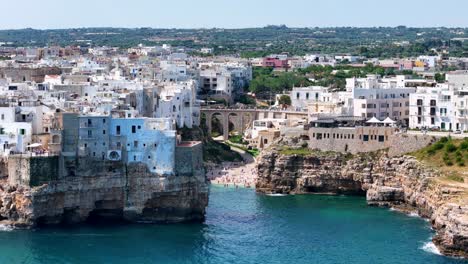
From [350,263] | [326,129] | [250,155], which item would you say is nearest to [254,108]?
[250,155]

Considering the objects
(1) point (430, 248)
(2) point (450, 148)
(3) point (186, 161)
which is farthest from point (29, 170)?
(2) point (450, 148)

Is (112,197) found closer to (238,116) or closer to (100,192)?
(100,192)

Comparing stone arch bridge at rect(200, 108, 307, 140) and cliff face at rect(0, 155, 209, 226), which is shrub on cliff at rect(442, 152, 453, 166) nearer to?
cliff face at rect(0, 155, 209, 226)

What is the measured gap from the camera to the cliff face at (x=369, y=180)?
166 feet

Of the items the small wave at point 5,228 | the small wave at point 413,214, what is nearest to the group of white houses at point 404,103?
the small wave at point 413,214

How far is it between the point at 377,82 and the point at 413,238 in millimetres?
27611

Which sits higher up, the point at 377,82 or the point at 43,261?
the point at 377,82

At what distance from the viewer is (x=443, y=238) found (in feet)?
151

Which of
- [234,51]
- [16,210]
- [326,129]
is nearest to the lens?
[16,210]

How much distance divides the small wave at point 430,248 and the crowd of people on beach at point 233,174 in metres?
17.9

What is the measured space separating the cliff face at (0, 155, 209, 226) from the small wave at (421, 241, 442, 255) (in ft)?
33.6

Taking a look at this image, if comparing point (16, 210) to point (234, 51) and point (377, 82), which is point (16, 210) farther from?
point (234, 51)

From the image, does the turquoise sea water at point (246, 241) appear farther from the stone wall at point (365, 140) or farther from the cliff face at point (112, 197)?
the stone wall at point (365, 140)

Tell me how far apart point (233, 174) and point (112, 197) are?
728 inches
